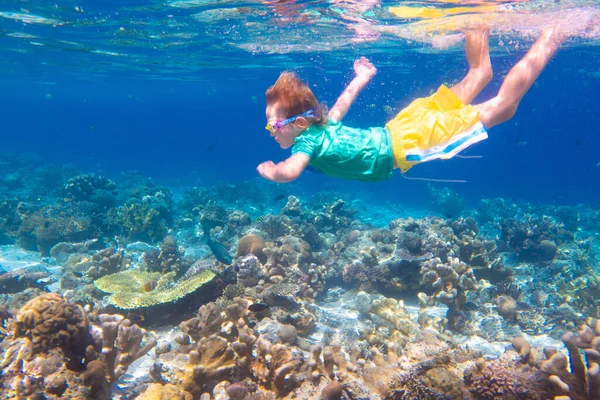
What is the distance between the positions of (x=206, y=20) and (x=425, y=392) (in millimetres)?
18588

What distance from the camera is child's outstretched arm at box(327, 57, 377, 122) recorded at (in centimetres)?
503

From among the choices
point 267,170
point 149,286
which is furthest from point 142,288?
point 267,170

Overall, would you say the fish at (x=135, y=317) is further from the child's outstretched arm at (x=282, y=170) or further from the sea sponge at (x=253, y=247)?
the child's outstretched arm at (x=282, y=170)

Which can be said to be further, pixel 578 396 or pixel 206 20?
pixel 206 20

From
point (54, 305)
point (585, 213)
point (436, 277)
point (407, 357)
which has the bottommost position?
point (585, 213)

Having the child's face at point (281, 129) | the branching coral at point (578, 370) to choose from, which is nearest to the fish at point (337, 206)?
the child's face at point (281, 129)

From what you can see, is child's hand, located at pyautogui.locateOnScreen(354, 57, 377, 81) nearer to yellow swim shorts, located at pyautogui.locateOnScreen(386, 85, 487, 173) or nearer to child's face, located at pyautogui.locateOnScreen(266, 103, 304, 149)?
yellow swim shorts, located at pyautogui.locateOnScreen(386, 85, 487, 173)

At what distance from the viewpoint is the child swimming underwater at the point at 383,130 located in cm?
400

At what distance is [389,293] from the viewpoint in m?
8.18

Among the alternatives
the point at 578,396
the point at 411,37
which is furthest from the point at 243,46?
the point at 578,396

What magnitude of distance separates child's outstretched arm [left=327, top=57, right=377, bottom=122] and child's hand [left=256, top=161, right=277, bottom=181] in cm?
163

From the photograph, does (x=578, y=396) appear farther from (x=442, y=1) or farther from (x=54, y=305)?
Result: (x=442, y=1)

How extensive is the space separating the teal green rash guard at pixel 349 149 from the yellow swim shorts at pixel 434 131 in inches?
6.5

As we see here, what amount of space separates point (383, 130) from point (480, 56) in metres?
2.26
